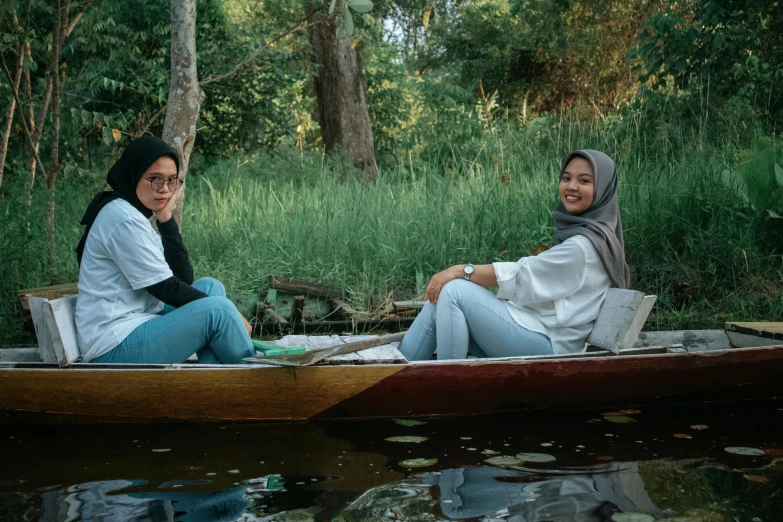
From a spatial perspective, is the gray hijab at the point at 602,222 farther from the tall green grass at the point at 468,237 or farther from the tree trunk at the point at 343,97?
the tree trunk at the point at 343,97

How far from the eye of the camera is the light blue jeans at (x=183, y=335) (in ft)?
12.4

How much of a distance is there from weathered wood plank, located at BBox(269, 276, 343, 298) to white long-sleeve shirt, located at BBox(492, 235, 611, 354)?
2.53 meters

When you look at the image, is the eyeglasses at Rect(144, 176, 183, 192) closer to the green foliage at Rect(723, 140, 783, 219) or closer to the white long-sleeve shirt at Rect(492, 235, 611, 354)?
the white long-sleeve shirt at Rect(492, 235, 611, 354)

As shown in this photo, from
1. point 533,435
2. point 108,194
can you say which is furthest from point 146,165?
point 533,435

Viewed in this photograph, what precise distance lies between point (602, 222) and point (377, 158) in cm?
994

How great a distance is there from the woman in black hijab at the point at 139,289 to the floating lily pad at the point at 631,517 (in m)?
1.91

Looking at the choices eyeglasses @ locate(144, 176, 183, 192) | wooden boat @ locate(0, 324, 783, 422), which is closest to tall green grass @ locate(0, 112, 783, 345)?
wooden boat @ locate(0, 324, 783, 422)

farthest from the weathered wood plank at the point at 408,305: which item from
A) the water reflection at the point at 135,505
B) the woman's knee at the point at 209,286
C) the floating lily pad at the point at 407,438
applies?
the water reflection at the point at 135,505

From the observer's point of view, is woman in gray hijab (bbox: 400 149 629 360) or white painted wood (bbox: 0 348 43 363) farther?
white painted wood (bbox: 0 348 43 363)

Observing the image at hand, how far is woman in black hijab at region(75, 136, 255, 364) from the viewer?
11.8ft

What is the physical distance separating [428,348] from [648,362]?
1.07m

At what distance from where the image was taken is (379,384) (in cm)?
383

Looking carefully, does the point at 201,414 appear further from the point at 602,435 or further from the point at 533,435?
the point at 602,435

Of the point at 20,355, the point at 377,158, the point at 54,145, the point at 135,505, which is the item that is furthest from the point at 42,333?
the point at 377,158
